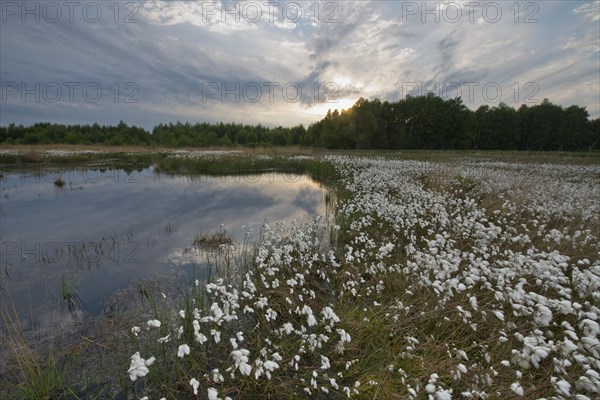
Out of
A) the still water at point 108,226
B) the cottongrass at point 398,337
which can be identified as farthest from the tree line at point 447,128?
the cottongrass at point 398,337

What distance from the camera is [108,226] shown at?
34.5 feet

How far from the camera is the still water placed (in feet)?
20.1

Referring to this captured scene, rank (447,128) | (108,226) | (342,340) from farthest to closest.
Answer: (447,128) → (108,226) → (342,340)

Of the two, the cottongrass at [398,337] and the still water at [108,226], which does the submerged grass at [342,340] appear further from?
the still water at [108,226]

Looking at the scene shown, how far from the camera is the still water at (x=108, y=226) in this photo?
6117mm

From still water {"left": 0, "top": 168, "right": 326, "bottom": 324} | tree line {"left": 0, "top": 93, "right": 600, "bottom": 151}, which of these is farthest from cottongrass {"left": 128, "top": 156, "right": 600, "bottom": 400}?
tree line {"left": 0, "top": 93, "right": 600, "bottom": 151}

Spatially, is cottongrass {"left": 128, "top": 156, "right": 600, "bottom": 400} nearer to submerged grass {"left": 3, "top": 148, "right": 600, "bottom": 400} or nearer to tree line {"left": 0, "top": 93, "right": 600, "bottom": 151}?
submerged grass {"left": 3, "top": 148, "right": 600, "bottom": 400}

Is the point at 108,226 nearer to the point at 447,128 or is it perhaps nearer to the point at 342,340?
the point at 342,340

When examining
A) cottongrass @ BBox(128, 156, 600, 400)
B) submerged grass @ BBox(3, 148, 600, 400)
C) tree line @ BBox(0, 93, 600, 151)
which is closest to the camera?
cottongrass @ BBox(128, 156, 600, 400)

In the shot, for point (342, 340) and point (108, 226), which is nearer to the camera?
point (342, 340)

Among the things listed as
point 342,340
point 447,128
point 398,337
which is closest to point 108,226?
point 342,340

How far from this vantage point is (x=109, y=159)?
35938 millimetres

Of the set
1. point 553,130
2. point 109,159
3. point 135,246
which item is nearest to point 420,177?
point 135,246

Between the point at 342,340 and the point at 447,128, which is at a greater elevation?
the point at 447,128
